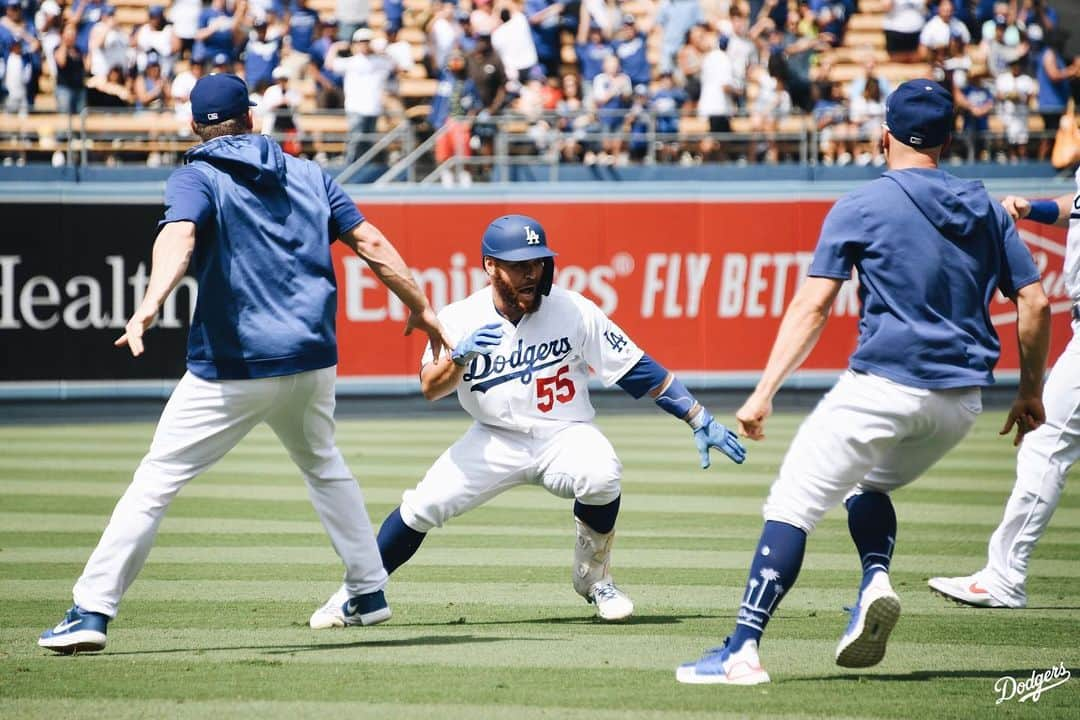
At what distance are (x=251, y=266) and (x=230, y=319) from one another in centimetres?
21

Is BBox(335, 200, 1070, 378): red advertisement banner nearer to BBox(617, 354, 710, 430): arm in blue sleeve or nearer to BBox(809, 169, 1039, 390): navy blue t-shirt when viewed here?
BBox(617, 354, 710, 430): arm in blue sleeve

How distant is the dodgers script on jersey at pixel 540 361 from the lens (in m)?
6.50

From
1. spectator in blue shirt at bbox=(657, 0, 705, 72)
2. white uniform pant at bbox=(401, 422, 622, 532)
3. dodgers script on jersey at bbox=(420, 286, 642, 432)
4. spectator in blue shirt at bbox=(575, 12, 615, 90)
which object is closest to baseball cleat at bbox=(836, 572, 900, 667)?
white uniform pant at bbox=(401, 422, 622, 532)

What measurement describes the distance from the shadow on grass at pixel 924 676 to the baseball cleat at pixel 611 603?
4.35ft

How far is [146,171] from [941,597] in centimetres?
1285

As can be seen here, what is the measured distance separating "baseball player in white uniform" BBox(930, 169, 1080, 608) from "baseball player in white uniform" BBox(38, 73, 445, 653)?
304 cm

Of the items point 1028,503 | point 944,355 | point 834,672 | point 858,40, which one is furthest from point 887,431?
point 858,40

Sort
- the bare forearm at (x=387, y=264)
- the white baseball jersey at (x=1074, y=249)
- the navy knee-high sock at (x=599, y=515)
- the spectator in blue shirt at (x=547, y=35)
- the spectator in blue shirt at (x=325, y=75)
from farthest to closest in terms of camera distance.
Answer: the spectator in blue shirt at (x=547, y=35), the spectator in blue shirt at (x=325, y=75), the white baseball jersey at (x=1074, y=249), the navy knee-high sock at (x=599, y=515), the bare forearm at (x=387, y=264)

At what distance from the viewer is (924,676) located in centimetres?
537

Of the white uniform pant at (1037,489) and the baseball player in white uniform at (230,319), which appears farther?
the white uniform pant at (1037,489)

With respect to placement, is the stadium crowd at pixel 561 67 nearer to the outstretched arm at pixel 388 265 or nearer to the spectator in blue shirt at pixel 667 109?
the spectator in blue shirt at pixel 667 109

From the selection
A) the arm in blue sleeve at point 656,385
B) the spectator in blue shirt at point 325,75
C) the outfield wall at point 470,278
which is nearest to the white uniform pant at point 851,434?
the arm in blue sleeve at point 656,385

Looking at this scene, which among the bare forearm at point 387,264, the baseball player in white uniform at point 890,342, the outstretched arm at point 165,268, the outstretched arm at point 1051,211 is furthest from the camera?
the outstretched arm at point 1051,211

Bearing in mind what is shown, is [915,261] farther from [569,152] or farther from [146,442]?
A: [569,152]
